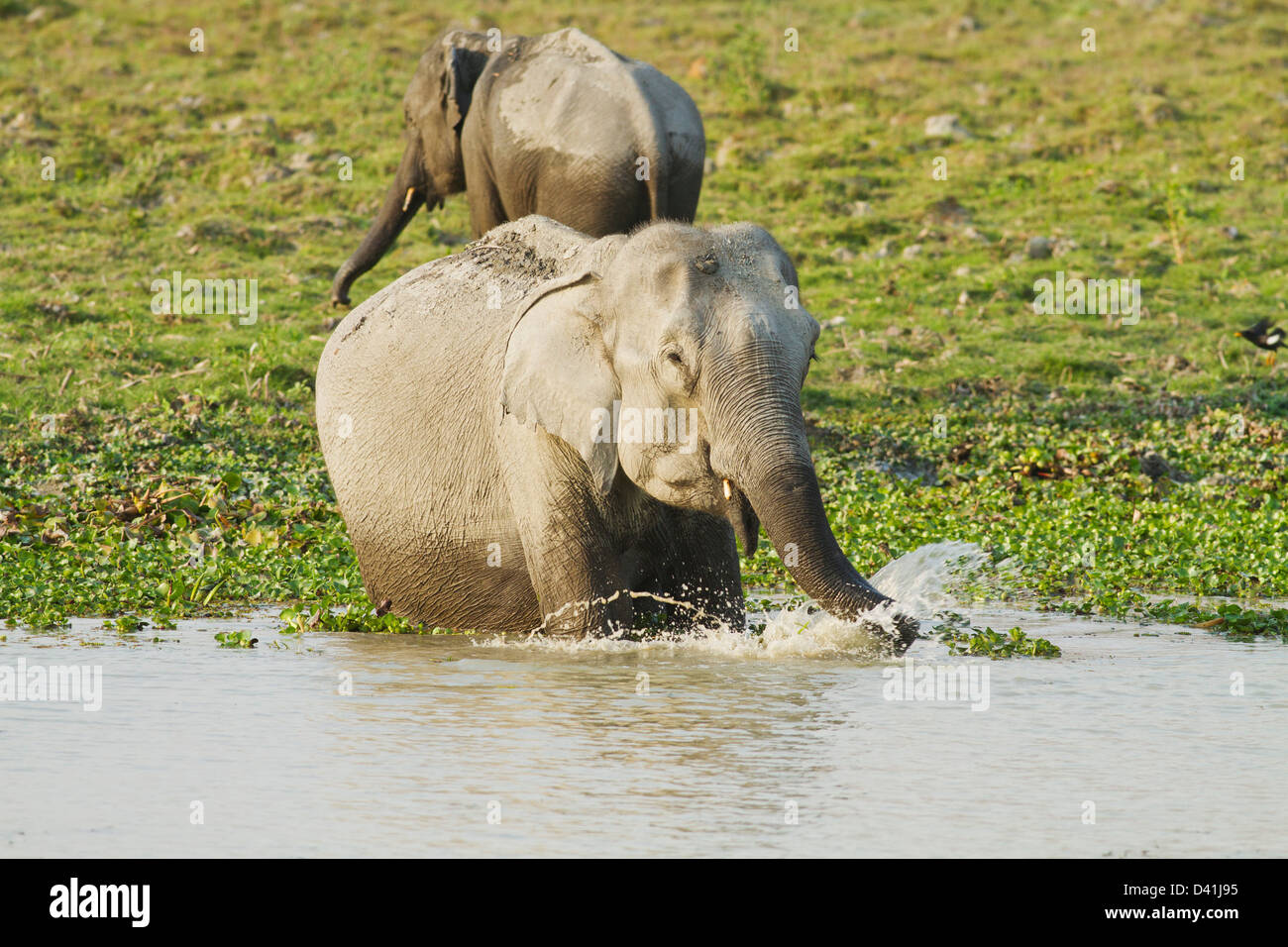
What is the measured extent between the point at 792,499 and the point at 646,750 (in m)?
1.26

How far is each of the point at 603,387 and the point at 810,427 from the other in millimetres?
7672

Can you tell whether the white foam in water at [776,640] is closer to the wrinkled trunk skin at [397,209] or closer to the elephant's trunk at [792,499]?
the elephant's trunk at [792,499]

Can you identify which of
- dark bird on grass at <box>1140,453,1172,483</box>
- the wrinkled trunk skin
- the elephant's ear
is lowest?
dark bird on grass at <box>1140,453,1172,483</box>

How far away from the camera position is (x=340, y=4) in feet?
106

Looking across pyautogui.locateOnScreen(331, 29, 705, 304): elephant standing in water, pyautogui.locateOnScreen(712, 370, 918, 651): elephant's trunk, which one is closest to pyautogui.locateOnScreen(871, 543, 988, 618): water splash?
pyautogui.locateOnScreen(712, 370, 918, 651): elephant's trunk

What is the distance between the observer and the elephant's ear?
27.0 ft

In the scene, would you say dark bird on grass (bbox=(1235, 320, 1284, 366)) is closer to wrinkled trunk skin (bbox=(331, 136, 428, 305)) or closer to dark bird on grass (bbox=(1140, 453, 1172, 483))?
dark bird on grass (bbox=(1140, 453, 1172, 483))

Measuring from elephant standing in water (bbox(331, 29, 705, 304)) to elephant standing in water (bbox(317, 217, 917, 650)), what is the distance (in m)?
3.26

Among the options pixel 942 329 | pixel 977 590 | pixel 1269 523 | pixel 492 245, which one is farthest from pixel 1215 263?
pixel 492 245

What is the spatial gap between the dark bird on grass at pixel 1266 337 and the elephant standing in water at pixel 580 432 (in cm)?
985

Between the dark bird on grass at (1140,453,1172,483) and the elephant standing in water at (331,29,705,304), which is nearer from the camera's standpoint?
the elephant standing in water at (331,29,705,304)

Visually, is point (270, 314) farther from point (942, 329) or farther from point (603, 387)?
point (603, 387)

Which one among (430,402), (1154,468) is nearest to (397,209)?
(430,402)

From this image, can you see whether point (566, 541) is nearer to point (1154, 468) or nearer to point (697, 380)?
point (697, 380)
